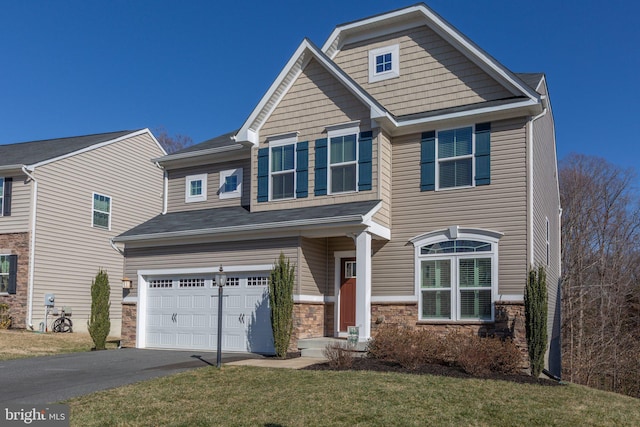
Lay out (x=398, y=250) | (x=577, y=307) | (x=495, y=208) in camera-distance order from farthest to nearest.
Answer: (x=577, y=307), (x=398, y=250), (x=495, y=208)

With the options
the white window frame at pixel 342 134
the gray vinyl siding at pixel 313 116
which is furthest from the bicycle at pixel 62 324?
the white window frame at pixel 342 134

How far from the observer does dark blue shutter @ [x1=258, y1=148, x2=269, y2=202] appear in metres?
17.1

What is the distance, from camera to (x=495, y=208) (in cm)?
1447

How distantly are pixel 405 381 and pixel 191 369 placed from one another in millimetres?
4510

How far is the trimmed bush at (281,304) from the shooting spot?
47.7 ft

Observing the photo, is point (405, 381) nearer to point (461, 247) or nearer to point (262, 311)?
point (461, 247)

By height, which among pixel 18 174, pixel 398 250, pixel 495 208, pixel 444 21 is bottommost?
pixel 398 250

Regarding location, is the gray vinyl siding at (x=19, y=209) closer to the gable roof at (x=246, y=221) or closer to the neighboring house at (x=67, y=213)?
the neighboring house at (x=67, y=213)

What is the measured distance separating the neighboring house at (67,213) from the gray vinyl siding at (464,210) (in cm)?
1340

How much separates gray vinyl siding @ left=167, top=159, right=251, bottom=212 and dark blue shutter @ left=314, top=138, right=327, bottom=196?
10.0ft

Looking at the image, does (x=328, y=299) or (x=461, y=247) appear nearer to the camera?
(x=461, y=247)

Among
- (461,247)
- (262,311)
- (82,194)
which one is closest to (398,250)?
(461,247)

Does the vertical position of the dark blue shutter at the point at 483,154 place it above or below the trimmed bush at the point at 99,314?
above

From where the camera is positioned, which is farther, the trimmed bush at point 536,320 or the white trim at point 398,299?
the white trim at point 398,299
